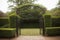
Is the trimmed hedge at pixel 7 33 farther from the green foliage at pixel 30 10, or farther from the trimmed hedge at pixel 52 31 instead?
the green foliage at pixel 30 10

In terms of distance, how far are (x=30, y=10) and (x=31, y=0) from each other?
12.6 feet

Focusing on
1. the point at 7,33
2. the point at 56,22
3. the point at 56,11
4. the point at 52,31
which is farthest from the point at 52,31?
the point at 56,11

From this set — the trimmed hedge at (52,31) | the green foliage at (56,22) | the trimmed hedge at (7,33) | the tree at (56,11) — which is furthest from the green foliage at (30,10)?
the tree at (56,11)

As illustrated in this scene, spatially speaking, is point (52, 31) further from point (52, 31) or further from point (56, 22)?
point (56, 22)

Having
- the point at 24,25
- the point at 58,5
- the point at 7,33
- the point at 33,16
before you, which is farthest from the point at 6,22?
the point at 58,5

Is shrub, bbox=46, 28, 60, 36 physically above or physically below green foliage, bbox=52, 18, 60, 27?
below

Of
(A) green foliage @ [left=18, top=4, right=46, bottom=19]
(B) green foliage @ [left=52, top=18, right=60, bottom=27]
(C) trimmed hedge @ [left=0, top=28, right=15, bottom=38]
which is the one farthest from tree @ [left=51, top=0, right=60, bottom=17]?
(C) trimmed hedge @ [left=0, top=28, right=15, bottom=38]

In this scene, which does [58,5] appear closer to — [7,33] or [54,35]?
[54,35]

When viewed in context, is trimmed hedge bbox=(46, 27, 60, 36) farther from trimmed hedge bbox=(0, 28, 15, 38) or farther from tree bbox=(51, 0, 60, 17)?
tree bbox=(51, 0, 60, 17)

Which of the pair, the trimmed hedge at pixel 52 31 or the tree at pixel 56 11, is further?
the tree at pixel 56 11

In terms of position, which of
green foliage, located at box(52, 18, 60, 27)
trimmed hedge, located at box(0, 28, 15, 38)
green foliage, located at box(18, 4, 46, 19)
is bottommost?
trimmed hedge, located at box(0, 28, 15, 38)

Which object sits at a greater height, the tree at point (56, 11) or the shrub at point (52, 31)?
the tree at point (56, 11)

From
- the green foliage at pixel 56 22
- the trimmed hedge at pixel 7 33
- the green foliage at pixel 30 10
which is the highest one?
the green foliage at pixel 30 10

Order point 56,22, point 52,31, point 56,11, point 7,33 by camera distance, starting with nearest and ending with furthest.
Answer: point 7,33 < point 52,31 < point 56,22 < point 56,11
